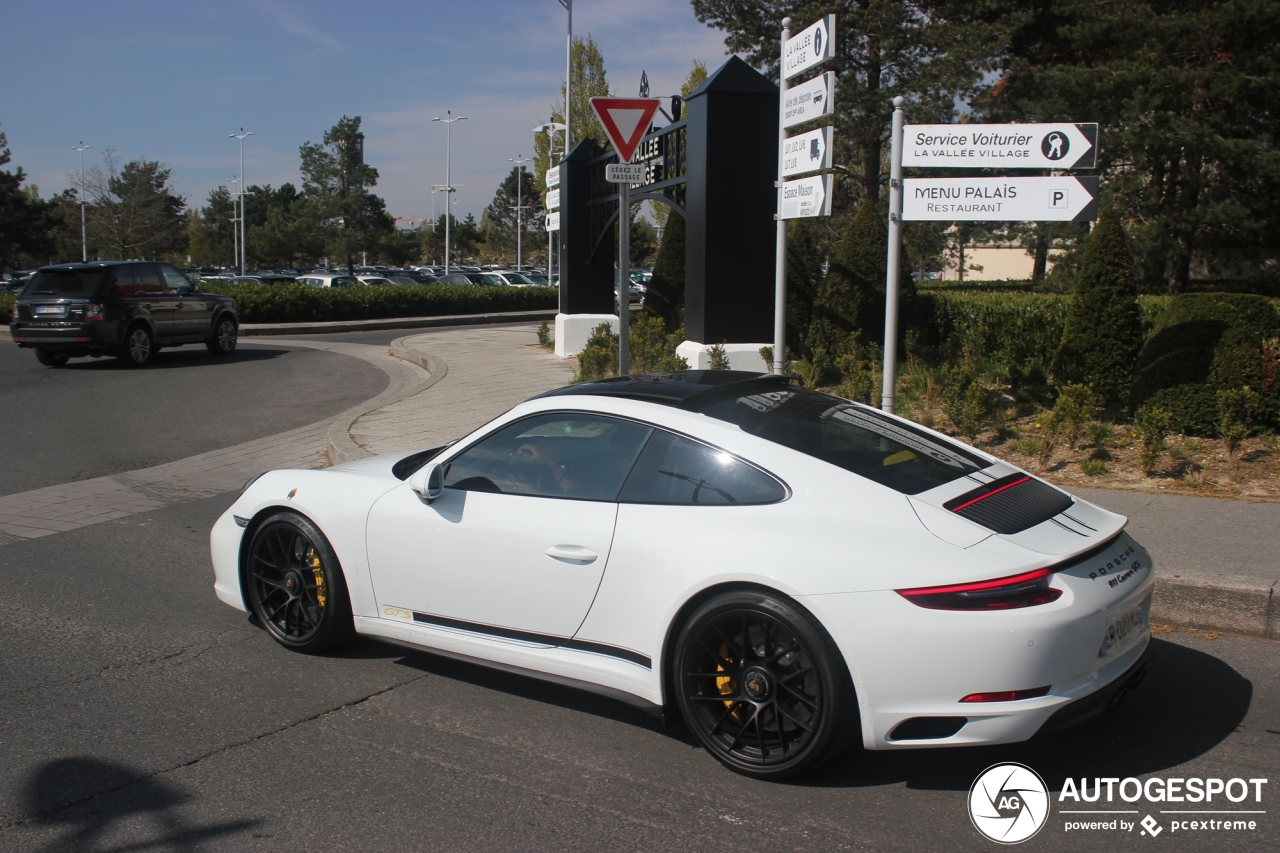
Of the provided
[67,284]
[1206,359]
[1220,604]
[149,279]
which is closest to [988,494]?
[1220,604]

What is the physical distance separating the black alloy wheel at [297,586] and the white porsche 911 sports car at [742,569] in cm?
1

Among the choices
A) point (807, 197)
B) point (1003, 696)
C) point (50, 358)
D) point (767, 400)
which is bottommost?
point (1003, 696)

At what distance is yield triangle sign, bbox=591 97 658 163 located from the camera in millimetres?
7945

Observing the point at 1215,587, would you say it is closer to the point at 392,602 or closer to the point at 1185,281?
the point at 392,602

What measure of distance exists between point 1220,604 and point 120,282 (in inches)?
698

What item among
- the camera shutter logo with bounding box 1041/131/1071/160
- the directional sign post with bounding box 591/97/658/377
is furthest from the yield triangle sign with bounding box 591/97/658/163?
the camera shutter logo with bounding box 1041/131/1071/160

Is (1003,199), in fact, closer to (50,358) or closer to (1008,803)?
(1008,803)

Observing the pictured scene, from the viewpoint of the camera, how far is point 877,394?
34.2 ft

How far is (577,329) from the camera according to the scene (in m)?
19.0

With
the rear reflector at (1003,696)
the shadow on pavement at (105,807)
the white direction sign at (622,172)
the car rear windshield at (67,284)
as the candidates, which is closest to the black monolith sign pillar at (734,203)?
the white direction sign at (622,172)

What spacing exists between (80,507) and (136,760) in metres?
5.24

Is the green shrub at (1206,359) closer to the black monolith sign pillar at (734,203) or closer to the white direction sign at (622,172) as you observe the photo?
the black monolith sign pillar at (734,203)

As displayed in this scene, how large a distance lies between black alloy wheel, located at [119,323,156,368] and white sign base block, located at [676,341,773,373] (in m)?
10.8

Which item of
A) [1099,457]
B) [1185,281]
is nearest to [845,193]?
[1185,281]
